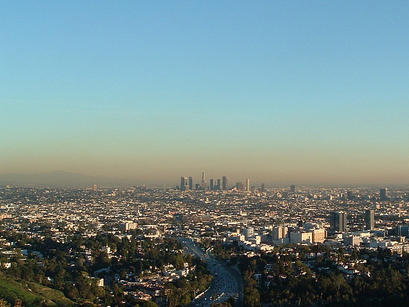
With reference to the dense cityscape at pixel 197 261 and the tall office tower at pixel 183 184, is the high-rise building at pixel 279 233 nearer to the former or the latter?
the dense cityscape at pixel 197 261

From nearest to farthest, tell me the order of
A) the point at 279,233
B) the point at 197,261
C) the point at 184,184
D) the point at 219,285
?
the point at 219,285, the point at 197,261, the point at 279,233, the point at 184,184

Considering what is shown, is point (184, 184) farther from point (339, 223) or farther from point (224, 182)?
point (339, 223)

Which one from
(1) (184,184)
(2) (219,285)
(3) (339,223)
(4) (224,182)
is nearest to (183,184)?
(1) (184,184)

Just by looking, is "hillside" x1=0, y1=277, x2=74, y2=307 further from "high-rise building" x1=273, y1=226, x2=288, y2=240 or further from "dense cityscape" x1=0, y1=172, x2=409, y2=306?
"high-rise building" x1=273, y1=226, x2=288, y2=240

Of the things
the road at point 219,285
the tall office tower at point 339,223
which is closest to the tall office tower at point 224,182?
the tall office tower at point 339,223

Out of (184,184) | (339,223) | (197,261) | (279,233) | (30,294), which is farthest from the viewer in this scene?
(184,184)

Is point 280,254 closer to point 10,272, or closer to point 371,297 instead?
point 371,297

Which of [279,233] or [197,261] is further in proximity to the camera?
[279,233]

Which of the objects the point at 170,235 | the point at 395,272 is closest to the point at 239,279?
the point at 395,272
